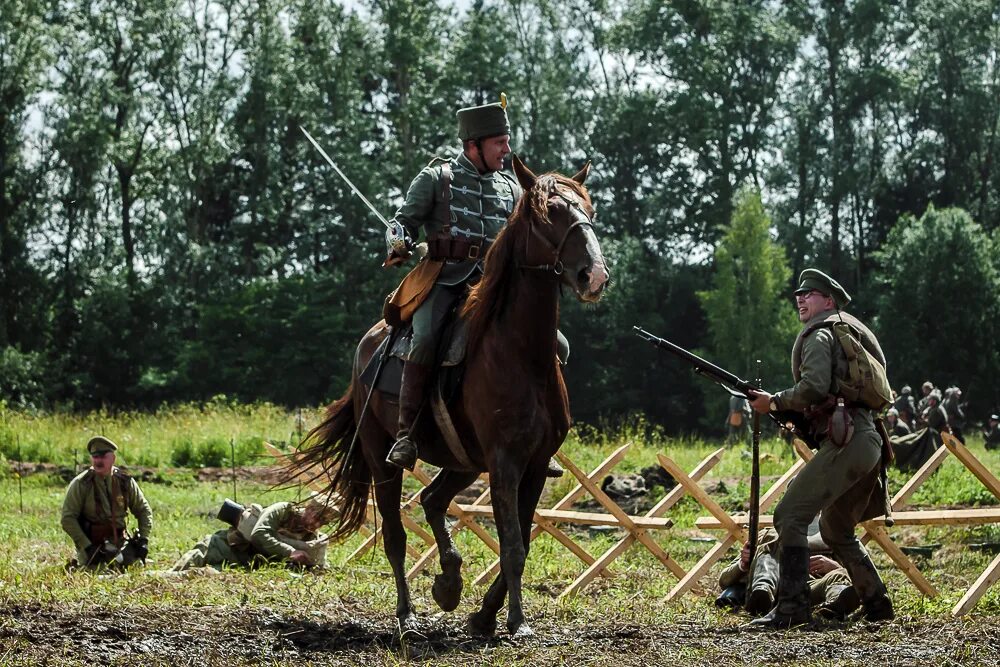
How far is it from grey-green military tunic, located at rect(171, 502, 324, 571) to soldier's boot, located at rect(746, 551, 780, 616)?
14.8 ft

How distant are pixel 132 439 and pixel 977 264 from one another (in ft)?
96.9

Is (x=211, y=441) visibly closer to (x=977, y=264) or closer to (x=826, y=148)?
(x=977, y=264)

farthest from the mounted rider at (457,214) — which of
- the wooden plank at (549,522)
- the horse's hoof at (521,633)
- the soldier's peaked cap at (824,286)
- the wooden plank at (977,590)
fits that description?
the wooden plank at (977,590)

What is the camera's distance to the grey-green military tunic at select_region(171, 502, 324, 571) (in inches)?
480

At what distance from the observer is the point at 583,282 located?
7.36 meters

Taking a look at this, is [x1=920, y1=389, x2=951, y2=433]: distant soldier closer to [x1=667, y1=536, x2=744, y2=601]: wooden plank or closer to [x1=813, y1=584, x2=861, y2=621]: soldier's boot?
[x1=667, y1=536, x2=744, y2=601]: wooden plank

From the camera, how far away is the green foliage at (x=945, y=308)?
43.3 metres

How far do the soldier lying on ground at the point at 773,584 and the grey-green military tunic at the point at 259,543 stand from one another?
4184 mm

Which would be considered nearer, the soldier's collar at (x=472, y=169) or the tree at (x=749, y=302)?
the soldier's collar at (x=472, y=169)

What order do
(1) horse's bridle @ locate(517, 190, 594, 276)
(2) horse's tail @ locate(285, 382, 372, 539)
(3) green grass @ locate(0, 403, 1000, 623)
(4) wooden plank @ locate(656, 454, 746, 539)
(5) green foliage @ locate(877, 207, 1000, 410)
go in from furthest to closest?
(5) green foliage @ locate(877, 207, 1000, 410) → (4) wooden plank @ locate(656, 454, 746, 539) → (2) horse's tail @ locate(285, 382, 372, 539) → (3) green grass @ locate(0, 403, 1000, 623) → (1) horse's bridle @ locate(517, 190, 594, 276)

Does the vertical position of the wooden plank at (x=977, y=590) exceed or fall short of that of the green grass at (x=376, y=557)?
it exceeds it

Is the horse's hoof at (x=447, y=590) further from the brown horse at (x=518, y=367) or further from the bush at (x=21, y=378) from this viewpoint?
the bush at (x=21, y=378)

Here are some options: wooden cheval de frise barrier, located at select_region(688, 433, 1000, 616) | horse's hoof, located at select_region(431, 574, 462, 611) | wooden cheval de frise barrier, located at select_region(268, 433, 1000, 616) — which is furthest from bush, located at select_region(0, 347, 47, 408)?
horse's hoof, located at select_region(431, 574, 462, 611)

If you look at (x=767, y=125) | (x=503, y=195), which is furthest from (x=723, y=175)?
(x=503, y=195)
